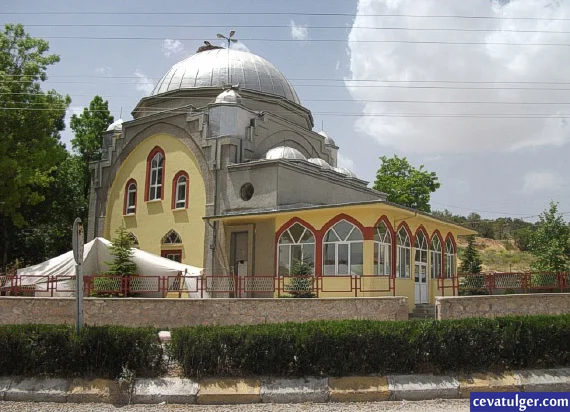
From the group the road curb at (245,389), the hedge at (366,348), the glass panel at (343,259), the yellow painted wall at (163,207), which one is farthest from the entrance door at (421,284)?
the road curb at (245,389)

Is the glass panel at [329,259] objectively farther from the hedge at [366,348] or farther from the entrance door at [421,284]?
the hedge at [366,348]

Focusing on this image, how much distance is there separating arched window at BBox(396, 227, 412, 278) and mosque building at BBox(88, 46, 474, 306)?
0.04 metres

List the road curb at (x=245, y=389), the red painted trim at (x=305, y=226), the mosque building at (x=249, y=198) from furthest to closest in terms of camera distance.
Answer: the red painted trim at (x=305, y=226) → the mosque building at (x=249, y=198) → the road curb at (x=245, y=389)

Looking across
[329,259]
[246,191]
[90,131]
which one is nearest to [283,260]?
[329,259]

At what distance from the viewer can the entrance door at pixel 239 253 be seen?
76.5 feet

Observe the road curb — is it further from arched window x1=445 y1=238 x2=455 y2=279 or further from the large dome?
the large dome

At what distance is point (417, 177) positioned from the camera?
149 feet

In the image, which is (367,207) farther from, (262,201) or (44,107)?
(44,107)

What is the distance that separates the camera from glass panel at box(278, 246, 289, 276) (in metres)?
21.8

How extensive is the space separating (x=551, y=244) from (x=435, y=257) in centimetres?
1158

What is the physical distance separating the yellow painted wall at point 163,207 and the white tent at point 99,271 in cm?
302

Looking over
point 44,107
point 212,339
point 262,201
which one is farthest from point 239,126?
point 212,339

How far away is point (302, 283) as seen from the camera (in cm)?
1939

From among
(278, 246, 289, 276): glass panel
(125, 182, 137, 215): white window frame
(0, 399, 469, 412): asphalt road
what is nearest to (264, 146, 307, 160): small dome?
(278, 246, 289, 276): glass panel
